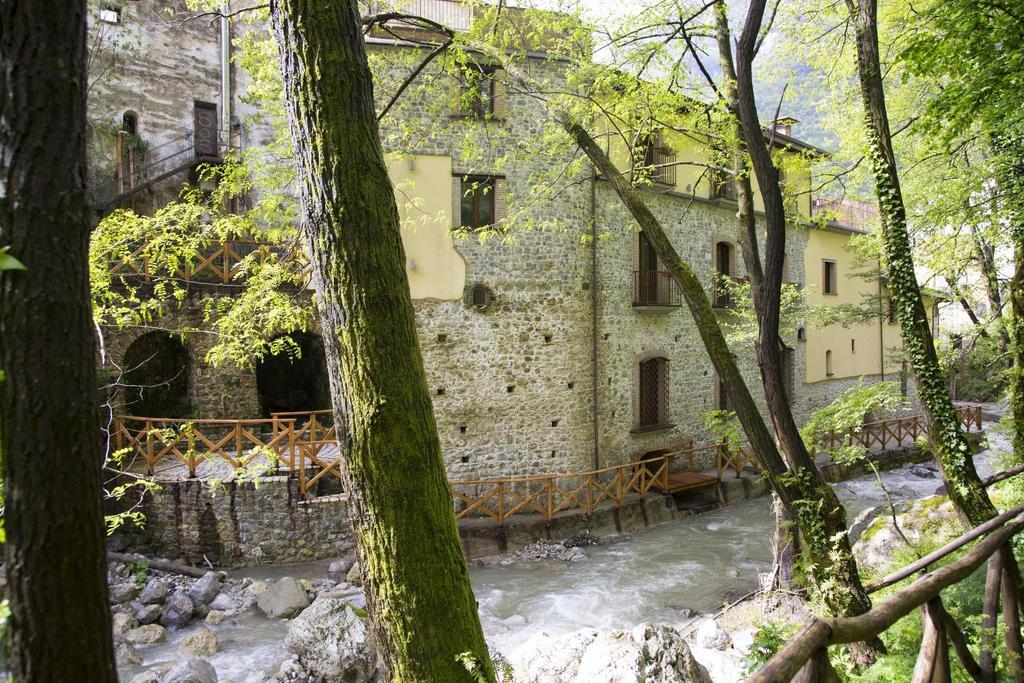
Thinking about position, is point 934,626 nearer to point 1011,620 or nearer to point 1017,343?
point 1011,620

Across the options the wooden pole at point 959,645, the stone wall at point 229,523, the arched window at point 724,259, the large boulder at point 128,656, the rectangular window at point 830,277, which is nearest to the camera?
the wooden pole at point 959,645

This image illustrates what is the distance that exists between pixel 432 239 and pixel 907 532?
8373 mm

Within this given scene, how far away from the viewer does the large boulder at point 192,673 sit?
624cm

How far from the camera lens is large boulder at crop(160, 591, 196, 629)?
27.1 ft

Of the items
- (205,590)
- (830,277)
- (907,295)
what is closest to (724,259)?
(830,277)

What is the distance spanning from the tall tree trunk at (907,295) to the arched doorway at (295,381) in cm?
1194

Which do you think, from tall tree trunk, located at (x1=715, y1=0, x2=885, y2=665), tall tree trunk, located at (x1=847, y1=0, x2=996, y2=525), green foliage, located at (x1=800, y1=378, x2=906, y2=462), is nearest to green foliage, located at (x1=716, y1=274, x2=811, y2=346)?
green foliage, located at (x1=800, y1=378, x2=906, y2=462)

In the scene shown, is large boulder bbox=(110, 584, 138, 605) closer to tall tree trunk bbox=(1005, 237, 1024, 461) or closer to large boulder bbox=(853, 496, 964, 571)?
large boulder bbox=(853, 496, 964, 571)

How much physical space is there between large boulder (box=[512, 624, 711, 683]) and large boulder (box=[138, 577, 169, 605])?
573 cm

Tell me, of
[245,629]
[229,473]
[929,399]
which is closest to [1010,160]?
[929,399]

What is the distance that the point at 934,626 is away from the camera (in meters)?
1.75

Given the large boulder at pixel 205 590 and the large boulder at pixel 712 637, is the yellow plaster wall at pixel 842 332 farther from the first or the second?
the large boulder at pixel 205 590

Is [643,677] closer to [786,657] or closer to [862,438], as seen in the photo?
[786,657]

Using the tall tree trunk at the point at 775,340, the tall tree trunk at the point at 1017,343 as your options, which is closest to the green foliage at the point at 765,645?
the tall tree trunk at the point at 775,340
